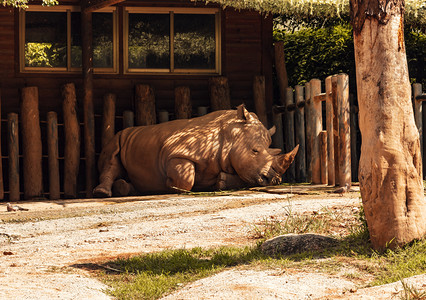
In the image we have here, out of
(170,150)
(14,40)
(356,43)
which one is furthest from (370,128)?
(14,40)

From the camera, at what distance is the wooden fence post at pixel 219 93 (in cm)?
1383

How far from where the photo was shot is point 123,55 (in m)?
13.9

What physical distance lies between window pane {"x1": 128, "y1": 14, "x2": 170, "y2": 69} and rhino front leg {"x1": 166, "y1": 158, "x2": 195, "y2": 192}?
9.82ft

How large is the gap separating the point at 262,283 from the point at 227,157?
6977 millimetres

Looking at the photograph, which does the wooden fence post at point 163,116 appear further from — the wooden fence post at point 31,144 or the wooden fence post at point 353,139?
the wooden fence post at point 353,139

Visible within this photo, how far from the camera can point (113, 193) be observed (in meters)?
12.5

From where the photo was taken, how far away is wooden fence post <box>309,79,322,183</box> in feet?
37.3

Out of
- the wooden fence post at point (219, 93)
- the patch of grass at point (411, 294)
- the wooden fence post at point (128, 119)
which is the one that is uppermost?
the wooden fence post at point (219, 93)

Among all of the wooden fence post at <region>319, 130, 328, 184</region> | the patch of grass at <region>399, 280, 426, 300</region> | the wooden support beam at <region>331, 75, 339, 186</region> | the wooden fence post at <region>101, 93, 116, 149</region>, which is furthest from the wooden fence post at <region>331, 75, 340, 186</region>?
the patch of grass at <region>399, 280, 426, 300</region>

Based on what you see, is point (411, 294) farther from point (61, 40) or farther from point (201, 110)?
point (61, 40)

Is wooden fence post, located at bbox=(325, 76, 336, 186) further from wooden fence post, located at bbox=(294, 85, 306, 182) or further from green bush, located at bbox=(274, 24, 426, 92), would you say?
green bush, located at bbox=(274, 24, 426, 92)

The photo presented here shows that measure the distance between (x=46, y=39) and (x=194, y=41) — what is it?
2.62 m

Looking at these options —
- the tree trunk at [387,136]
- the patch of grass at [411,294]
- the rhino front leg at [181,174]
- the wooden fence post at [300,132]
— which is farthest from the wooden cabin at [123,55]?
the patch of grass at [411,294]

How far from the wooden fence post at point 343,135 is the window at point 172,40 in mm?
4214
